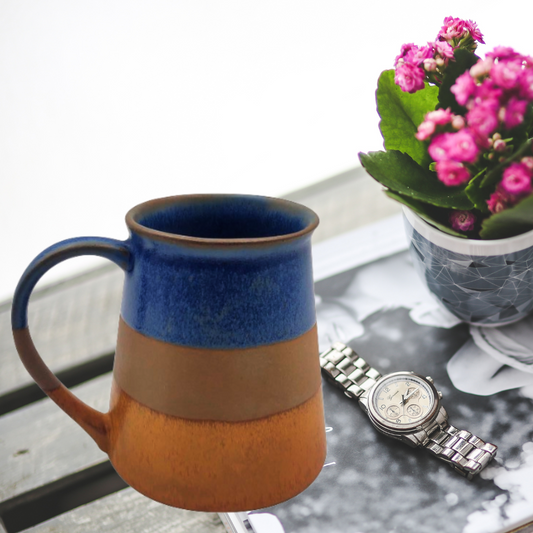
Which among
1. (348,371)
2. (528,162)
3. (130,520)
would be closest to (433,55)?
(528,162)

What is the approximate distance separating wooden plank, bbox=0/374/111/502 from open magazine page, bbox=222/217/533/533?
168mm

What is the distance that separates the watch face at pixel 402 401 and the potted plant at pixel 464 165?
3.2 inches

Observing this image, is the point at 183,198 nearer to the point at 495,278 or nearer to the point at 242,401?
the point at 242,401

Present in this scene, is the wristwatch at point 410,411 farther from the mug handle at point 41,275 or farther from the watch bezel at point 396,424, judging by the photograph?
the mug handle at point 41,275

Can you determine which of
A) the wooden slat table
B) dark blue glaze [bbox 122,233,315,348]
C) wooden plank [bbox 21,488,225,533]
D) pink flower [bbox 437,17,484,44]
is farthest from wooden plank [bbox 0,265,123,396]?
pink flower [bbox 437,17,484,44]

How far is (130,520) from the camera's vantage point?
407mm

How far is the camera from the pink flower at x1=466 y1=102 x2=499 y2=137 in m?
0.36

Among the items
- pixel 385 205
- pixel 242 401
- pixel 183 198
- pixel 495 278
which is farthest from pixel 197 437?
pixel 385 205

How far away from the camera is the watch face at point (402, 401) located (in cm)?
42

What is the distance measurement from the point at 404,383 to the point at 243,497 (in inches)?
6.6

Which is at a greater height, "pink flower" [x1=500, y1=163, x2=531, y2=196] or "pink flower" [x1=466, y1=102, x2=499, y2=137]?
"pink flower" [x1=466, y1=102, x2=499, y2=137]

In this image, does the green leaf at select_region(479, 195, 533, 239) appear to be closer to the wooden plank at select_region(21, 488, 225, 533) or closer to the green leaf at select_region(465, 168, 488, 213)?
the green leaf at select_region(465, 168, 488, 213)

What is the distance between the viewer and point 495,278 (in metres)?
0.46

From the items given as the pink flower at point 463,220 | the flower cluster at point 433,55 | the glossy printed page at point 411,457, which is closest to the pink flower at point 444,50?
the flower cluster at point 433,55
